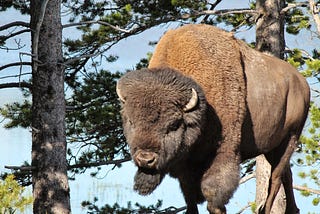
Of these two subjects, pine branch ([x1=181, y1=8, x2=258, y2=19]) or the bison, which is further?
pine branch ([x1=181, y1=8, x2=258, y2=19])

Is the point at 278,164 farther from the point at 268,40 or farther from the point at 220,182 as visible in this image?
the point at 268,40

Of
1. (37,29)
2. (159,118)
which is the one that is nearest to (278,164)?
(159,118)

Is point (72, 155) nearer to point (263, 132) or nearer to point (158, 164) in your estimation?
point (263, 132)

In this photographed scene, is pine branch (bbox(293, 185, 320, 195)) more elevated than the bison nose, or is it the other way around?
the bison nose

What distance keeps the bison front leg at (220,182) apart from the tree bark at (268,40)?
16.1 feet

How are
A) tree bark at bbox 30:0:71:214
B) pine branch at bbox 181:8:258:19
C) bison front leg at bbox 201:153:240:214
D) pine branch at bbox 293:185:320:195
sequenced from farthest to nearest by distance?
pine branch at bbox 293:185:320:195 < pine branch at bbox 181:8:258:19 < tree bark at bbox 30:0:71:214 < bison front leg at bbox 201:153:240:214

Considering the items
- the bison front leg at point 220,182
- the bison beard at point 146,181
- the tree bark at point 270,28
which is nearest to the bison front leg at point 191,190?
the bison front leg at point 220,182

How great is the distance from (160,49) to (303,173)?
6.22 m

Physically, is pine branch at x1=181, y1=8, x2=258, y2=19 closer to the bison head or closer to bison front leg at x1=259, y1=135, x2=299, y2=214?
bison front leg at x1=259, y1=135, x2=299, y2=214

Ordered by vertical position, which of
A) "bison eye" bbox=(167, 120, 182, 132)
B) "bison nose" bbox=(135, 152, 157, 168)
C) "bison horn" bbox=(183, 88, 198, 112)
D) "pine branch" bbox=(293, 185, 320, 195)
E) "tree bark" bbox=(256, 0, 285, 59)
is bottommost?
"pine branch" bbox=(293, 185, 320, 195)

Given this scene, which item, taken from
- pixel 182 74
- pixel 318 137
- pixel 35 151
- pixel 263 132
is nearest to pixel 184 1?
pixel 318 137

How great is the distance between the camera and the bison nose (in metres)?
4.44

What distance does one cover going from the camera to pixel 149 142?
14.8 feet

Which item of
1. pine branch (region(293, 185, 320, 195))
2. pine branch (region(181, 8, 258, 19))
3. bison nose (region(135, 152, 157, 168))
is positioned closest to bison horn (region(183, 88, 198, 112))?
bison nose (region(135, 152, 157, 168))
